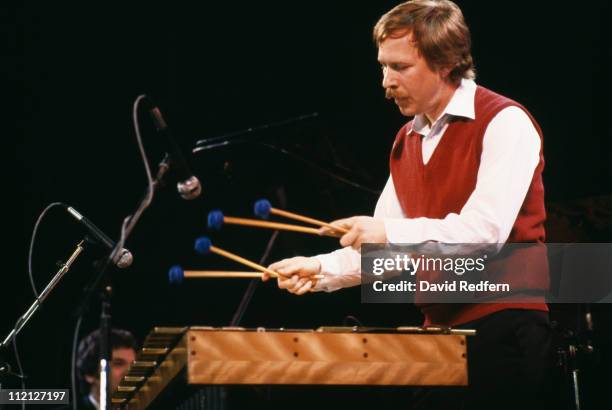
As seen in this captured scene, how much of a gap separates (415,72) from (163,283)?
350cm

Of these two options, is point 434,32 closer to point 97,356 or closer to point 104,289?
point 104,289

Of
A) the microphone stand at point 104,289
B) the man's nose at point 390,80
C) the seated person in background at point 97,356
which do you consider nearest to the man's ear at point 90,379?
the seated person in background at point 97,356

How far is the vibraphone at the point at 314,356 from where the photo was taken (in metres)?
2.23

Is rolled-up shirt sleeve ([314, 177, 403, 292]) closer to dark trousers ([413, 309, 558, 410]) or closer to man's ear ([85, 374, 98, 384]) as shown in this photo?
dark trousers ([413, 309, 558, 410])

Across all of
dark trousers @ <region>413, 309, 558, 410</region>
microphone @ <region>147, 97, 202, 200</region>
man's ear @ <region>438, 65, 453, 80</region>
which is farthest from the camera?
microphone @ <region>147, 97, 202, 200</region>

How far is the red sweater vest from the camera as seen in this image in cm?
256

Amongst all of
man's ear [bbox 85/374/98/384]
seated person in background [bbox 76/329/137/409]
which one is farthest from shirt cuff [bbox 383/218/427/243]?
man's ear [bbox 85/374/98/384]

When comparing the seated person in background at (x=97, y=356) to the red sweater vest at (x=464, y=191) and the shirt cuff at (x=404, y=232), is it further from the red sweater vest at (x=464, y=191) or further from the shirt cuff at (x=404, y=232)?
the shirt cuff at (x=404, y=232)

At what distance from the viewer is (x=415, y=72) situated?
9.36 feet

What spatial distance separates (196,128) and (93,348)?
5.30ft

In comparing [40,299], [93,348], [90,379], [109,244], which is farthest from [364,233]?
[90,379]

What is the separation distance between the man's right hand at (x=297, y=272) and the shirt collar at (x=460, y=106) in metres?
0.56

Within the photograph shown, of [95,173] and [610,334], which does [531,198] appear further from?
[95,173]

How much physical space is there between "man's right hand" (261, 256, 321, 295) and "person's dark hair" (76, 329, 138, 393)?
244 cm
